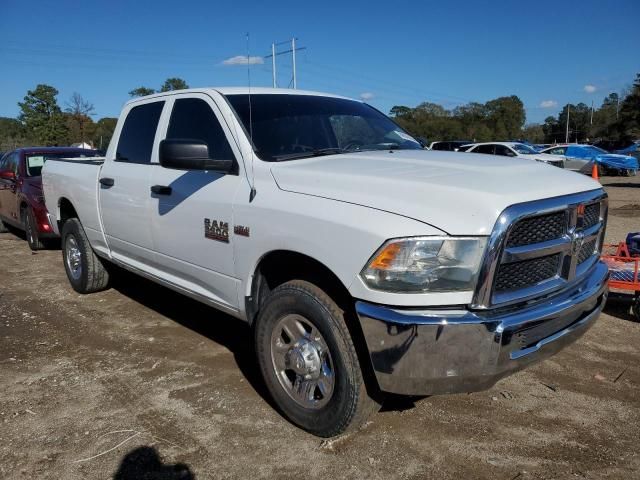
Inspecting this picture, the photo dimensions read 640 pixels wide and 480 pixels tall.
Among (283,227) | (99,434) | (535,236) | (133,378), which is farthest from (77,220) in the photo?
(535,236)

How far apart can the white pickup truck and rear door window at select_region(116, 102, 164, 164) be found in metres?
0.25

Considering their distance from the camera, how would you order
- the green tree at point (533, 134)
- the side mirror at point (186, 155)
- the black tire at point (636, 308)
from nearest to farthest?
the side mirror at point (186, 155)
the black tire at point (636, 308)
the green tree at point (533, 134)

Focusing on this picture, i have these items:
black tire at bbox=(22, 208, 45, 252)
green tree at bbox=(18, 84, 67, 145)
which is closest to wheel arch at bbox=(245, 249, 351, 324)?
black tire at bbox=(22, 208, 45, 252)

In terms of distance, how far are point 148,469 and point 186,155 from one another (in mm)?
1761

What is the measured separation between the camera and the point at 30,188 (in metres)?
8.61

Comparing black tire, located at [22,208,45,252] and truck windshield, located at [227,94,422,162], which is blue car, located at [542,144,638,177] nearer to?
black tire, located at [22,208,45,252]

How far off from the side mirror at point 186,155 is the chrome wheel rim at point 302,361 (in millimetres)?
1073

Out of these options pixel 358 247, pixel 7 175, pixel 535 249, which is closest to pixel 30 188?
pixel 7 175

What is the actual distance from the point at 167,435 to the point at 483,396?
201 centimetres

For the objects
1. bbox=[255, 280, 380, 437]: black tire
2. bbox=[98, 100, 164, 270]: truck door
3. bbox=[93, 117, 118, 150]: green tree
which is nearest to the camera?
bbox=[255, 280, 380, 437]: black tire

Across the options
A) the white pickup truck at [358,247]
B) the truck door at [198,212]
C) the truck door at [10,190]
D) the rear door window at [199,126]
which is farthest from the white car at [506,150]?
the truck door at [198,212]

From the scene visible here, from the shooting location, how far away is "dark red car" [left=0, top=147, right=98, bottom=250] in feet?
27.9

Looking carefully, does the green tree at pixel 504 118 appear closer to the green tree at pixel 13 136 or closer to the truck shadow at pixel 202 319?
the green tree at pixel 13 136

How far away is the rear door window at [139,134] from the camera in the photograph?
4.50 metres
